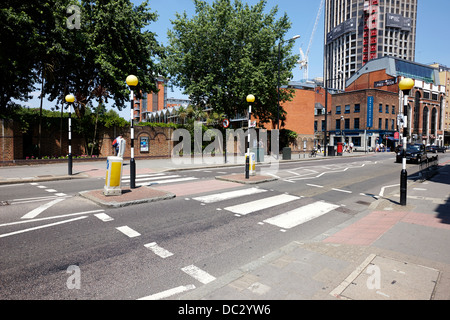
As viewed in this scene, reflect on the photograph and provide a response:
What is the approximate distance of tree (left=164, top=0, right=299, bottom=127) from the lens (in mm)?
25375

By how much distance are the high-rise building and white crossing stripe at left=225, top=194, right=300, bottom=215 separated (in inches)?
4259

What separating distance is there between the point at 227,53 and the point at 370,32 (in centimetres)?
9885

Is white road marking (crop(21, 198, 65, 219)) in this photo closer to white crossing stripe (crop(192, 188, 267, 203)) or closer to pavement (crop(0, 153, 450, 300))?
white crossing stripe (crop(192, 188, 267, 203))

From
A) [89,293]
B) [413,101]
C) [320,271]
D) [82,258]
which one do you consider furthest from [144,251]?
[413,101]

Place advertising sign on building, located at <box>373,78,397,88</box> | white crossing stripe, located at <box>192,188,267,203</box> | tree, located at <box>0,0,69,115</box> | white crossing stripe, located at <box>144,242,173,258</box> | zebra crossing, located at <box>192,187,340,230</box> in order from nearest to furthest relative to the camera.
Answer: white crossing stripe, located at <box>144,242,173,258</box>, zebra crossing, located at <box>192,187,340,230</box>, white crossing stripe, located at <box>192,188,267,203</box>, tree, located at <box>0,0,69,115</box>, advertising sign on building, located at <box>373,78,397,88</box>

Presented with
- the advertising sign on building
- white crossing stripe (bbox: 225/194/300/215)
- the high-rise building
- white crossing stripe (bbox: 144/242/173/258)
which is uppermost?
the high-rise building

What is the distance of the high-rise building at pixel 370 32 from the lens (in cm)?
10276

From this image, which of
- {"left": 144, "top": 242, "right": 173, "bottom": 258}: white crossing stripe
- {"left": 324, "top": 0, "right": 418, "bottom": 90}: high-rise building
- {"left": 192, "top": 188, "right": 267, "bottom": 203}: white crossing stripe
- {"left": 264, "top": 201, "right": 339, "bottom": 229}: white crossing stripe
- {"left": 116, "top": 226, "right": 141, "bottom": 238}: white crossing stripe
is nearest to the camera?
{"left": 144, "top": 242, "right": 173, "bottom": 258}: white crossing stripe

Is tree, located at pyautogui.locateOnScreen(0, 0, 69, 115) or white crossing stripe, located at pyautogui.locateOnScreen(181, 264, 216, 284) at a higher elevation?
tree, located at pyautogui.locateOnScreen(0, 0, 69, 115)

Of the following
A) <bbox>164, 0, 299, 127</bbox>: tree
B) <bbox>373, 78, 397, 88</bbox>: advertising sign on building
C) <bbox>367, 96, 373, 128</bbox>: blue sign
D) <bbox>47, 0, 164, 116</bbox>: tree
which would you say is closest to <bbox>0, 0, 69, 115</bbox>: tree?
<bbox>47, 0, 164, 116</bbox>: tree

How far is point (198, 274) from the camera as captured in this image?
3809mm

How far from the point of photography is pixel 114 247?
4.65 m

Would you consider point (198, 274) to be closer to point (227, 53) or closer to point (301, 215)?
point (301, 215)
